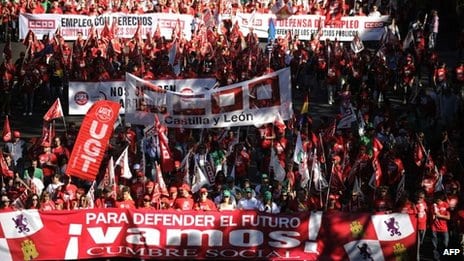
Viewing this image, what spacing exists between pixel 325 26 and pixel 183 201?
1561 centimetres

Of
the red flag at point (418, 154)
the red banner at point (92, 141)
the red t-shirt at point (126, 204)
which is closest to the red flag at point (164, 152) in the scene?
the red banner at point (92, 141)

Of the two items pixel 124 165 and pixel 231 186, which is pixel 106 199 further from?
pixel 231 186

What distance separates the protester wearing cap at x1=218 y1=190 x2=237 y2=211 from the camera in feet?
55.8

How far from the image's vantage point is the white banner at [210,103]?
2009cm

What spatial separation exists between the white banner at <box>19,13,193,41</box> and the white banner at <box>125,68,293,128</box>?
10593 millimetres

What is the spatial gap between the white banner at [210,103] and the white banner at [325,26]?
1123 cm

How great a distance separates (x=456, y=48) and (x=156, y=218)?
19.1 meters

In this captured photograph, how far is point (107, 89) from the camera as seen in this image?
23.6 meters

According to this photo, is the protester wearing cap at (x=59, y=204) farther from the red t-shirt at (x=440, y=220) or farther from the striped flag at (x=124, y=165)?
the red t-shirt at (x=440, y=220)

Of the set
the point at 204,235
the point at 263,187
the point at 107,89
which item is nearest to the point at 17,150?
the point at 107,89

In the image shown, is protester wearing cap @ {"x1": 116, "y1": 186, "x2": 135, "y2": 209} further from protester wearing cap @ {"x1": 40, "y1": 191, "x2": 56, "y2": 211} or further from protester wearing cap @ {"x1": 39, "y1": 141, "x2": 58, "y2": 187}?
protester wearing cap @ {"x1": 39, "y1": 141, "x2": 58, "y2": 187}

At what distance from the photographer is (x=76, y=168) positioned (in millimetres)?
17141

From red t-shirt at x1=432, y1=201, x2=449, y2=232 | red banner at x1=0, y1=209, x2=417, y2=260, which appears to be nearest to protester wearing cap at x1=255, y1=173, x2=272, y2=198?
red banner at x1=0, y1=209, x2=417, y2=260

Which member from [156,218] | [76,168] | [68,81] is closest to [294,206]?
[156,218]
